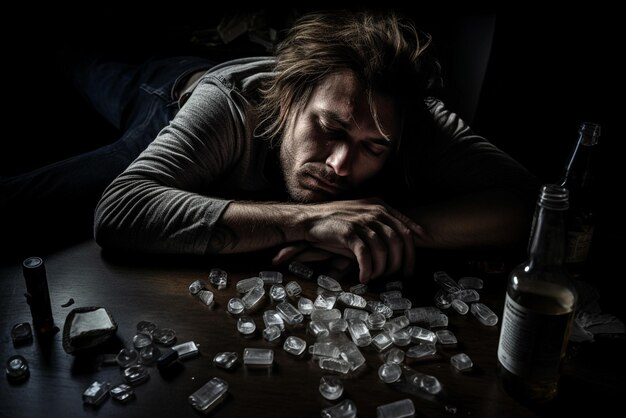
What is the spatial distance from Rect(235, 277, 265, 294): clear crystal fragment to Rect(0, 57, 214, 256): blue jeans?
50cm

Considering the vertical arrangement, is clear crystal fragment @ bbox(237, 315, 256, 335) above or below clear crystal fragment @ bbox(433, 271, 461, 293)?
above

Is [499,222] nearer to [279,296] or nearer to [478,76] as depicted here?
[279,296]

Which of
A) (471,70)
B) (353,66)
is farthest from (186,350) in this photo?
(471,70)

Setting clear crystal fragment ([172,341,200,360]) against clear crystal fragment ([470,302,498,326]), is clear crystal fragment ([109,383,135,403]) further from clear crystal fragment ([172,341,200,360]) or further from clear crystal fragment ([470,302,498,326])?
clear crystal fragment ([470,302,498,326])

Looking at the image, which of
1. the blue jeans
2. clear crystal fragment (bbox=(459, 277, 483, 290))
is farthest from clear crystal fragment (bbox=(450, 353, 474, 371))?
the blue jeans

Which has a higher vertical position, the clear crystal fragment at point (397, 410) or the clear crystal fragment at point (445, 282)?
the clear crystal fragment at point (397, 410)

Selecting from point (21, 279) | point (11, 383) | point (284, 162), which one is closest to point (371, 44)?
point (284, 162)

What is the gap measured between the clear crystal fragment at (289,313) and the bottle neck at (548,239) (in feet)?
1.45

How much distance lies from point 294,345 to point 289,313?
10 cm

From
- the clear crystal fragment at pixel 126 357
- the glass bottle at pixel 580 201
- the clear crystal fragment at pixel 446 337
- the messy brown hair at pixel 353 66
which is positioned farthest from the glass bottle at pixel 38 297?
the glass bottle at pixel 580 201

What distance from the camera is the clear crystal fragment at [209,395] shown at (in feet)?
2.51

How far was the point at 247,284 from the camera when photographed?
3.51ft

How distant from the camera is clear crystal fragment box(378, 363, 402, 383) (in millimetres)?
846

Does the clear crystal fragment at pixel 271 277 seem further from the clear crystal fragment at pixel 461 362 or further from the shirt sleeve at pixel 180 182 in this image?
the clear crystal fragment at pixel 461 362
